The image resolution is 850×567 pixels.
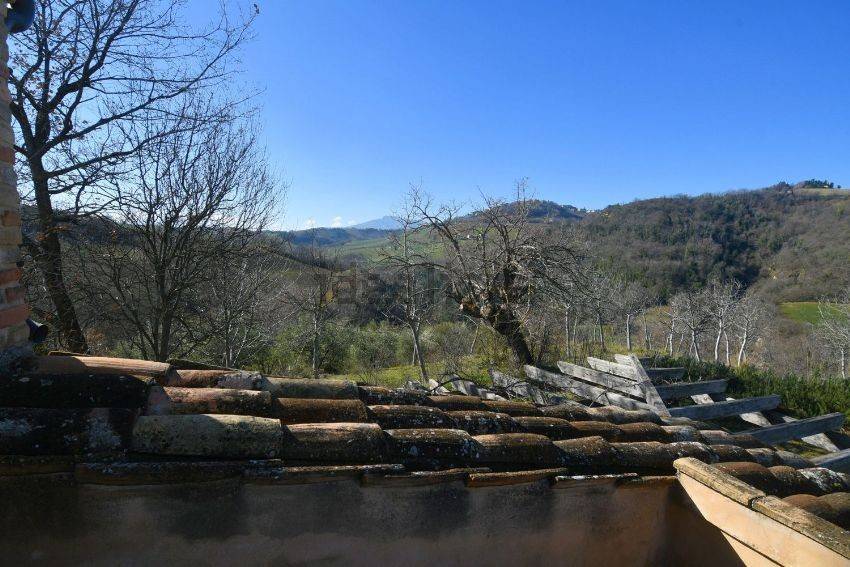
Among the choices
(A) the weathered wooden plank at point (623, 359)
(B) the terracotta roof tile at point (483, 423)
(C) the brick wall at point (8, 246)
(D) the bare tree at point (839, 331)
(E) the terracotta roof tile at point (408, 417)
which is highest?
(C) the brick wall at point (8, 246)

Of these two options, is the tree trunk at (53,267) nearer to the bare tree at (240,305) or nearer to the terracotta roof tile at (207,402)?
the bare tree at (240,305)

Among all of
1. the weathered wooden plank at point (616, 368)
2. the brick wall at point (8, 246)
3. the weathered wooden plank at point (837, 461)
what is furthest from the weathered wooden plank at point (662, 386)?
the brick wall at point (8, 246)

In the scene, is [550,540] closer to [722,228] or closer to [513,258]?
[513,258]

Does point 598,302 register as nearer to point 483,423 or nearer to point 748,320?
point 483,423

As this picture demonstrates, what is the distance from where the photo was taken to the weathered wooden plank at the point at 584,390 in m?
7.36

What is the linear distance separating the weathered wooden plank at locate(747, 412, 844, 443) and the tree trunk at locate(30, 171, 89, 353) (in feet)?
34.8

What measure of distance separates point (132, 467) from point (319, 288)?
1570 cm

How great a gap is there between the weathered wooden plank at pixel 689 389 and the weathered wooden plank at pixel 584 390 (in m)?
1.07

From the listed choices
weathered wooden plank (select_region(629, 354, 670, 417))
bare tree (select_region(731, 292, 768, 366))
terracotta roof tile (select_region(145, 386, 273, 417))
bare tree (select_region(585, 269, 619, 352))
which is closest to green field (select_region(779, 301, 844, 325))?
bare tree (select_region(731, 292, 768, 366))

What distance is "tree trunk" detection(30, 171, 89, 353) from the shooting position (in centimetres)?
711

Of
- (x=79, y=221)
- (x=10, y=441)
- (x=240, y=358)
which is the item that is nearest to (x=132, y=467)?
(x=10, y=441)

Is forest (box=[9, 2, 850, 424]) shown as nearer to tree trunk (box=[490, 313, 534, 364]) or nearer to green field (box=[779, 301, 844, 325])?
tree trunk (box=[490, 313, 534, 364])

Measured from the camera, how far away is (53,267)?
7.22m

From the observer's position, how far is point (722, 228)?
63.2 m
